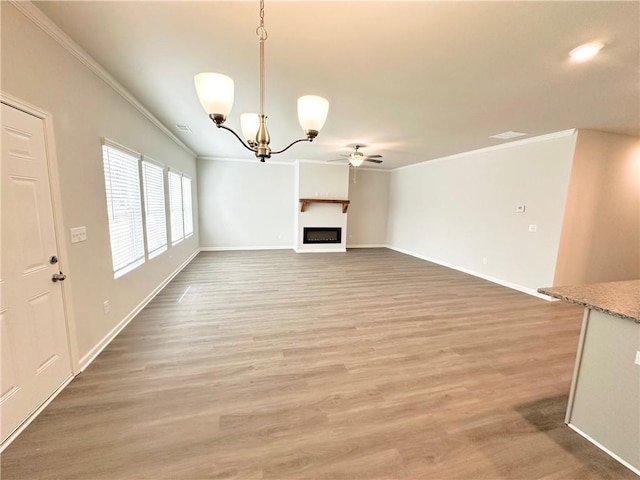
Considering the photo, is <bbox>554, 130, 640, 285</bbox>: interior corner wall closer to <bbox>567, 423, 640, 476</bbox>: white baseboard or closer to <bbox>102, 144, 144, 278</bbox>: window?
<bbox>567, 423, 640, 476</bbox>: white baseboard

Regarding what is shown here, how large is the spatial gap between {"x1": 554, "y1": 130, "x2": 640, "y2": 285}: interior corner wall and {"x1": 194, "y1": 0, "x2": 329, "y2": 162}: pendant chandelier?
4369 mm

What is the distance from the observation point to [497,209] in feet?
16.5

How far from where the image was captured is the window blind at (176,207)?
4883mm

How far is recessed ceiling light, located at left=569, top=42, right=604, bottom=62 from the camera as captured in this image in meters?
1.85

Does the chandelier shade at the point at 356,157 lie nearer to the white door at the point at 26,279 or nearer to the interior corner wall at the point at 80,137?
the interior corner wall at the point at 80,137

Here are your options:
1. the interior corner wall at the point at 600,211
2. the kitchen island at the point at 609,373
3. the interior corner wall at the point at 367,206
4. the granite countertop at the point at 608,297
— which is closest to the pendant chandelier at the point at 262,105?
the granite countertop at the point at 608,297

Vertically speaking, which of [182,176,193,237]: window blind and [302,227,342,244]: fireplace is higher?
[182,176,193,237]: window blind

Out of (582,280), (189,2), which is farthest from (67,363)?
(582,280)

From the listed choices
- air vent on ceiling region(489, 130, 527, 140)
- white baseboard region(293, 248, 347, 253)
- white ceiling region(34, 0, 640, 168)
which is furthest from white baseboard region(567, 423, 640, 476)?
white baseboard region(293, 248, 347, 253)

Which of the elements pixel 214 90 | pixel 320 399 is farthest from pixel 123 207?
pixel 320 399

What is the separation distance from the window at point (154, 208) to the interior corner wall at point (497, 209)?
20.1 ft

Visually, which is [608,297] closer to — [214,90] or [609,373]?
[609,373]

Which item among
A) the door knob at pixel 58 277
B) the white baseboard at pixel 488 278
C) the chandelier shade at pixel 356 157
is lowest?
the white baseboard at pixel 488 278

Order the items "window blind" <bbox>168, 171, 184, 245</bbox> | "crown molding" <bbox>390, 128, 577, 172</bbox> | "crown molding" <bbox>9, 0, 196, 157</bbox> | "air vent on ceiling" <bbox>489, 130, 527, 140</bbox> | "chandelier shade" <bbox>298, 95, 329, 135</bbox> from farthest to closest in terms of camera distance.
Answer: "window blind" <bbox>168, 171, 184, 245</bbox> < "air vent on ceiling" <bbox>489, 130, 527, 140</bbox> < "crown molding" <bbox>390, 128, 577, 172</bbox> < "chandelier shade" <bbox>298, 95, 329, 135</bbox> < "crown molding" <bbox>9, 0, 196, 157</bbox>
